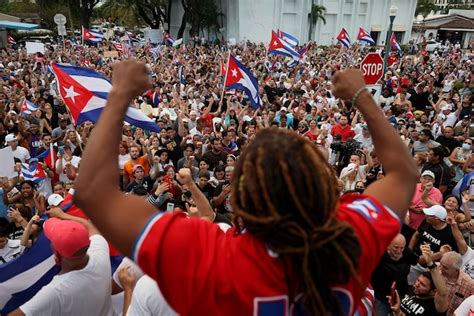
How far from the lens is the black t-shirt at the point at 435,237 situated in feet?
15.3

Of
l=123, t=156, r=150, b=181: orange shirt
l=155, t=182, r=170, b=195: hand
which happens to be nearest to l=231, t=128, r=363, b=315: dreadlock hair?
l=155, t=182, r=170, b=195: hand

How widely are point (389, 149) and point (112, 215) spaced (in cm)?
96

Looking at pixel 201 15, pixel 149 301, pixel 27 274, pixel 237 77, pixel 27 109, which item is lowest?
pixel 27 109

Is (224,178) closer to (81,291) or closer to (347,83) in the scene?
(81,291)

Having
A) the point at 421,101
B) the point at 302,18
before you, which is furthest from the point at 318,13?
the point at 421,101

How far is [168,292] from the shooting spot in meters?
1.18

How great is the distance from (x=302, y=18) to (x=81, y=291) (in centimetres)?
3914

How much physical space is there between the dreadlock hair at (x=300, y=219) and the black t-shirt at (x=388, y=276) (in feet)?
10.3

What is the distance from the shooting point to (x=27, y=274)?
2.83 m

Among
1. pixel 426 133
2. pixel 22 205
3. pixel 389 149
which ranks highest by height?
pixel 389 149

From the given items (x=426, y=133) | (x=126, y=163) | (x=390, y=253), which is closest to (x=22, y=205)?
(x=126, y=163)

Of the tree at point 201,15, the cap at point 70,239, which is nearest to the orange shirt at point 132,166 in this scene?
the cap at point 70,239

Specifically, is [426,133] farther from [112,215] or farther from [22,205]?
[112,215]

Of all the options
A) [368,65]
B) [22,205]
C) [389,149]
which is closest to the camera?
[389,149]
